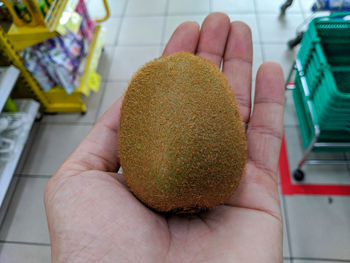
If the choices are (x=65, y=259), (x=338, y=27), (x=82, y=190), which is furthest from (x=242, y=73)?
(x=65, y=259)

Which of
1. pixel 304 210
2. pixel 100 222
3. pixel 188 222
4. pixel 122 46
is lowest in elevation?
pixel 304 210

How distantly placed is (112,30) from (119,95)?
678 millimetres

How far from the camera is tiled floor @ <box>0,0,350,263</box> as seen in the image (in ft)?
3.83

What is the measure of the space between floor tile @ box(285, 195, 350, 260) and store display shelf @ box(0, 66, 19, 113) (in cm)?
136

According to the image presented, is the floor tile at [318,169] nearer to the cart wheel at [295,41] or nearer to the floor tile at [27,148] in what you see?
the cart wheel at [295,41]

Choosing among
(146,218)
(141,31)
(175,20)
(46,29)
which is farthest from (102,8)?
(146,218)

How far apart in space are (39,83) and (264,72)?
1.19m

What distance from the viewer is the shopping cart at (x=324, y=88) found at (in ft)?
3.29

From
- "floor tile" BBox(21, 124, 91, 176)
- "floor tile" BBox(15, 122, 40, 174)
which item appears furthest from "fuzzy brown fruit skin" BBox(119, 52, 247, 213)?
"floor tile" BBox(15, 122, 40, 174)

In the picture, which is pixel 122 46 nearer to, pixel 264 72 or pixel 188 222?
pixel 264 72

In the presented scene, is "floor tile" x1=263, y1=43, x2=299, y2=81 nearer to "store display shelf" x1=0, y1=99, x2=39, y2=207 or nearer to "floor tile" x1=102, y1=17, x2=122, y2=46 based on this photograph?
"floor tile" x1=102, y1=17, x2=122, y2=46

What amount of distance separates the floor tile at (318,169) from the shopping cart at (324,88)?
5cm

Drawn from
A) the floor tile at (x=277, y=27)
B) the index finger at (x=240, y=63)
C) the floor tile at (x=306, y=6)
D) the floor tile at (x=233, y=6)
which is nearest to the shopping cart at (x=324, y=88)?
the index finger at (x=240, y=63)

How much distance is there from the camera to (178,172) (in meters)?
0.55
